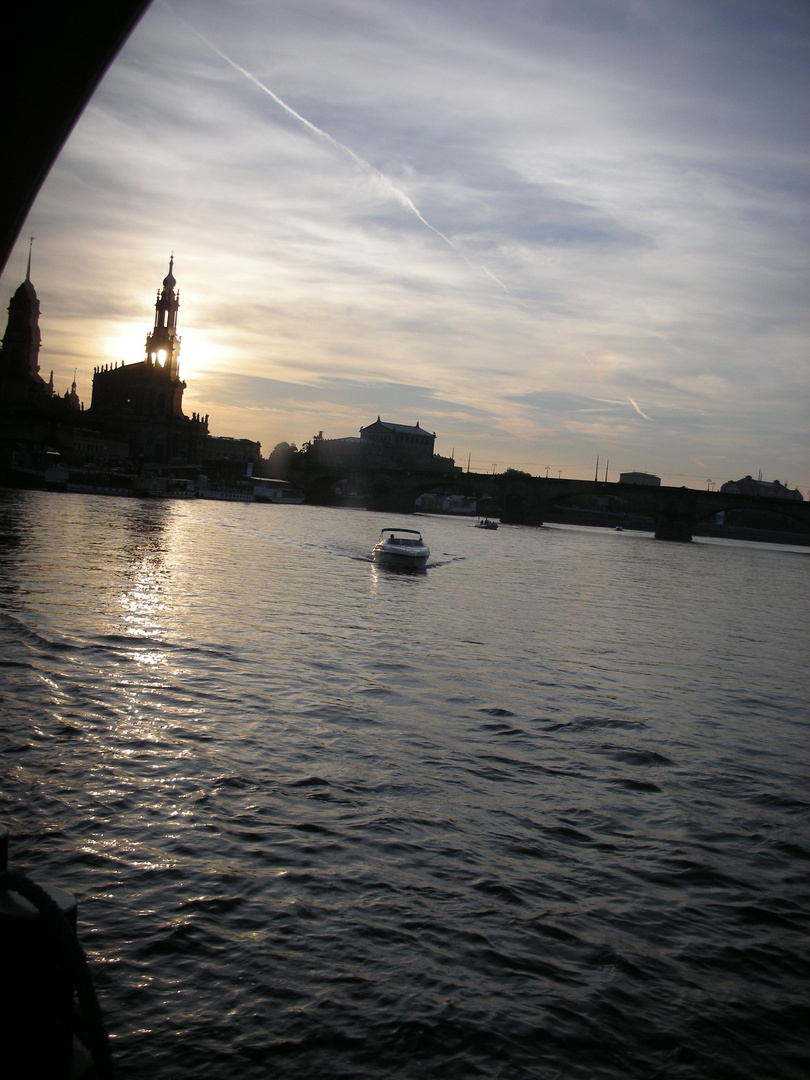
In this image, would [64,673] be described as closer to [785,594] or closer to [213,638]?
[213,638]

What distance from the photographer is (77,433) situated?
150 meters

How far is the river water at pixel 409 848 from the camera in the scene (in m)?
5.66

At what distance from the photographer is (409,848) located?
8367 mm

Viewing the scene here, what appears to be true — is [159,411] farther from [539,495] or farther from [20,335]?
[539,495]

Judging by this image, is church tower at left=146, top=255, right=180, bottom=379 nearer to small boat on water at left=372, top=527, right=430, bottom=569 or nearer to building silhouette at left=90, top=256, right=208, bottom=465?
building silhouette at left=90, top=256, right=208, bottom=465

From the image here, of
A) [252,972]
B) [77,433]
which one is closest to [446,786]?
[252,972]

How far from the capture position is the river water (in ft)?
18.6

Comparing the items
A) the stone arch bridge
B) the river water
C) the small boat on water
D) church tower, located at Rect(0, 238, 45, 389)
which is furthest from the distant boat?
the river water

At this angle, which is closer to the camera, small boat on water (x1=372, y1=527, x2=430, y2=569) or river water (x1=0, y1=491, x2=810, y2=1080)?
river water (x1=0, y1=491, x2=810, y2=1080)

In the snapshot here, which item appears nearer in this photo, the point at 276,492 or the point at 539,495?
the point at 539,495

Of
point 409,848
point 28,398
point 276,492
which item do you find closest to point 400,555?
point 409,848

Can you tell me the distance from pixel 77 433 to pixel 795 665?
14574 cm

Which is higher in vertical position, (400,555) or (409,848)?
(400,555)

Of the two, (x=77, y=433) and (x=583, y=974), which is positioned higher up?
(x=77, y=433)
